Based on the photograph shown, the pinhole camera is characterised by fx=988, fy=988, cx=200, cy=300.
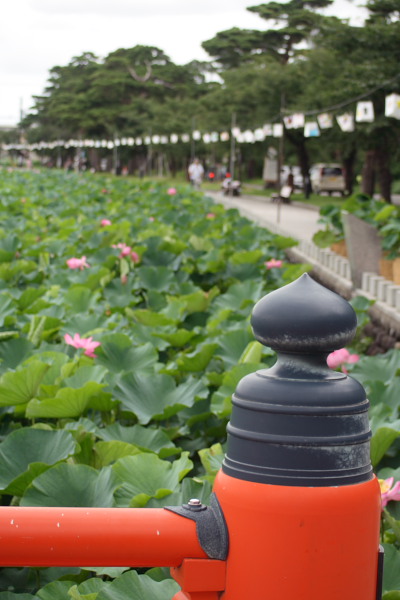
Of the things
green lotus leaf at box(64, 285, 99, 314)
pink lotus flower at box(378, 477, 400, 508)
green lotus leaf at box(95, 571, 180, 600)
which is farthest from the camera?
green lotus leaf at box(64, 285, 99, 314)

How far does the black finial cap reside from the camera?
105 centimetres

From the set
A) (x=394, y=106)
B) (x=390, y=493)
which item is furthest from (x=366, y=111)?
(x=390, y=493)

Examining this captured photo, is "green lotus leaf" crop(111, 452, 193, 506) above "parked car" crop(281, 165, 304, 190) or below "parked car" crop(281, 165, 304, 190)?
above

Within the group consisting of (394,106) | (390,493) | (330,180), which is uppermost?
(394,106)

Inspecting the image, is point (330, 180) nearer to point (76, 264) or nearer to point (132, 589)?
point (76, 264)

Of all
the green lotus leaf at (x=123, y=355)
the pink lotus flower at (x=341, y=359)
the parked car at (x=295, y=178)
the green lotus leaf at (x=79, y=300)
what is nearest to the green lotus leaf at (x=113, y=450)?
the green lotus leaf at (x=123, y=355)

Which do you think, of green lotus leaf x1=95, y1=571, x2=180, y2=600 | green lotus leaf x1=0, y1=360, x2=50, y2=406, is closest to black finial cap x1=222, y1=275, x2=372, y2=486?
green lotus leaf x1=95, y1=571, x2=180, y2=600

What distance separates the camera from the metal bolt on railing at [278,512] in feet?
3.43

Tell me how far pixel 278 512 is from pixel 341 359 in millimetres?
2556

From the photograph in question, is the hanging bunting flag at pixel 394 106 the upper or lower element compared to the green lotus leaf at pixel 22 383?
upper

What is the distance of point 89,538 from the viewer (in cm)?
107

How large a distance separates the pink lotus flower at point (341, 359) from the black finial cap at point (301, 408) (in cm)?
235

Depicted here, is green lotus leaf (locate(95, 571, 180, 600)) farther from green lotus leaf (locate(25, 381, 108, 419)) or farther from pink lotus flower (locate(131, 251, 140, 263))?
pink lotus flower (locate(131, 251, 140, 263))

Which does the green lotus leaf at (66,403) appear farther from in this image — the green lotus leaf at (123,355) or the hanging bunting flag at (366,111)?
the hanging bunting flag at (366,111)
